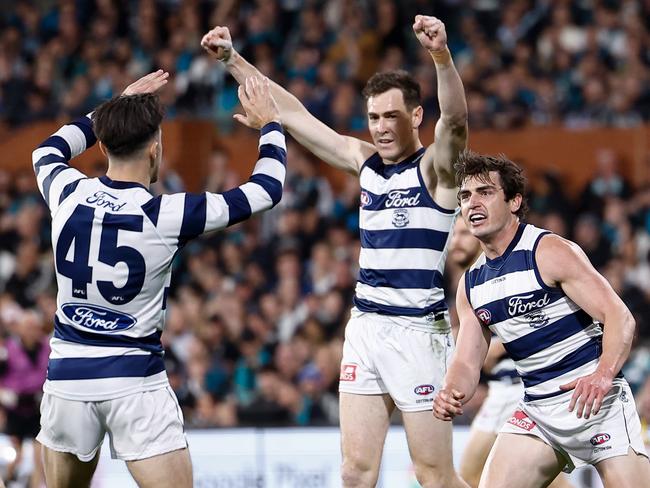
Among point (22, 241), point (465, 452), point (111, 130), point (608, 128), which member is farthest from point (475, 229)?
point (22, 241)

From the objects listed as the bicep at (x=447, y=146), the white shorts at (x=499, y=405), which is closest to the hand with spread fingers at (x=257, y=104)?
A: the bicep at (x=447, y=146)

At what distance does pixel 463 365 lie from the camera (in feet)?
19.5

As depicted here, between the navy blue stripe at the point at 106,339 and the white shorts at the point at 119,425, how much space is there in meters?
0.21

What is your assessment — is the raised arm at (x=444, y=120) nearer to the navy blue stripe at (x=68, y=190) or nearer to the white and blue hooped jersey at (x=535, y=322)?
the white and blue hooped jersey at (x=535, y=322)

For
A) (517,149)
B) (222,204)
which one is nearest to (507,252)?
(222,204)

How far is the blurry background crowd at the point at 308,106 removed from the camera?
12.0 metres

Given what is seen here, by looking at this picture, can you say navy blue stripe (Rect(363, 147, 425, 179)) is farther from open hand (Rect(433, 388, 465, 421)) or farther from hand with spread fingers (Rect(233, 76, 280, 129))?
open hand (Rect(433, 388, 465, 421))

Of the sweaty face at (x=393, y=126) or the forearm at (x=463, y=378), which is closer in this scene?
the forearm at (x=463, y=378)

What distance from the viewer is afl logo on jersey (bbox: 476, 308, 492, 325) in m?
6.01

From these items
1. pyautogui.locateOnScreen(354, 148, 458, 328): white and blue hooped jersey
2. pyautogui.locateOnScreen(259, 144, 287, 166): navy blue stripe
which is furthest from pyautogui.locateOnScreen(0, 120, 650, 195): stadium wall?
pyautogui.locateOnScreen(259, 144, 287, 166): navy blue stripe

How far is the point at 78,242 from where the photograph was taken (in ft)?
17.3

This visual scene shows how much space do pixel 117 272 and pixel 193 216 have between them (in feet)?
Result: 1.32

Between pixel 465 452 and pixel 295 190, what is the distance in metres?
6.50

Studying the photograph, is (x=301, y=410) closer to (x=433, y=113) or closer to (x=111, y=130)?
(x=433, y=113)
